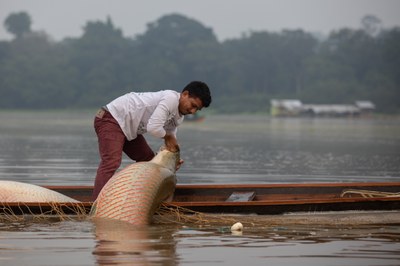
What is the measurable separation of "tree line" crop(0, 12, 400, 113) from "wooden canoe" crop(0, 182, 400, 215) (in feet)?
283

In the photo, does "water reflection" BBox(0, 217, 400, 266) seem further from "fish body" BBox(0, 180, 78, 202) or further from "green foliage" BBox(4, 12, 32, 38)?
"green foliage" BBox(4, 12, 32, 38)

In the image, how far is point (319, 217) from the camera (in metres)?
9.65

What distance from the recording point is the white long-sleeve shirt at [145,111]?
979 cm

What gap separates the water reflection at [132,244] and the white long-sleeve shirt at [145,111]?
1020mm

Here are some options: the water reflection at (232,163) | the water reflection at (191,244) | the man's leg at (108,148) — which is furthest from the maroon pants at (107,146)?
the water reflection at (232,163)

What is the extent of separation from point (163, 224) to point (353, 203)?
1.77 meters

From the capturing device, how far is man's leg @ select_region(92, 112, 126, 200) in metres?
9.98

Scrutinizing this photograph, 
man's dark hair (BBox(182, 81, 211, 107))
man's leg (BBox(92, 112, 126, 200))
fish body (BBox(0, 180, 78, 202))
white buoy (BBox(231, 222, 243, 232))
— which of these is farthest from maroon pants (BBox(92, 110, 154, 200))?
white buoy (BBox(231, 222, 243, 232))

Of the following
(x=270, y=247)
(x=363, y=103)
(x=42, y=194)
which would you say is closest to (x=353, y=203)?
(x=270, y=247)

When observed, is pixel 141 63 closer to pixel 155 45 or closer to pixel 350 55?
pixel 155 45

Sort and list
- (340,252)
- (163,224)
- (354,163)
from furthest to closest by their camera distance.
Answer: (354,163)
(163,224)
(340,252)

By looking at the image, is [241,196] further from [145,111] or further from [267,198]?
[145,111]

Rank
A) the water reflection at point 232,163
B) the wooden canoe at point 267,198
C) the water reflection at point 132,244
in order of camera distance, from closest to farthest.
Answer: the water reflection at point 132,244
the wooden canoe at point 267,198
the water reflection at point 232,163

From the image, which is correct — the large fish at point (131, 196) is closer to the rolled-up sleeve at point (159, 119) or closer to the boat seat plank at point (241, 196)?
the rolled-up sleeve at point (159, 119)
